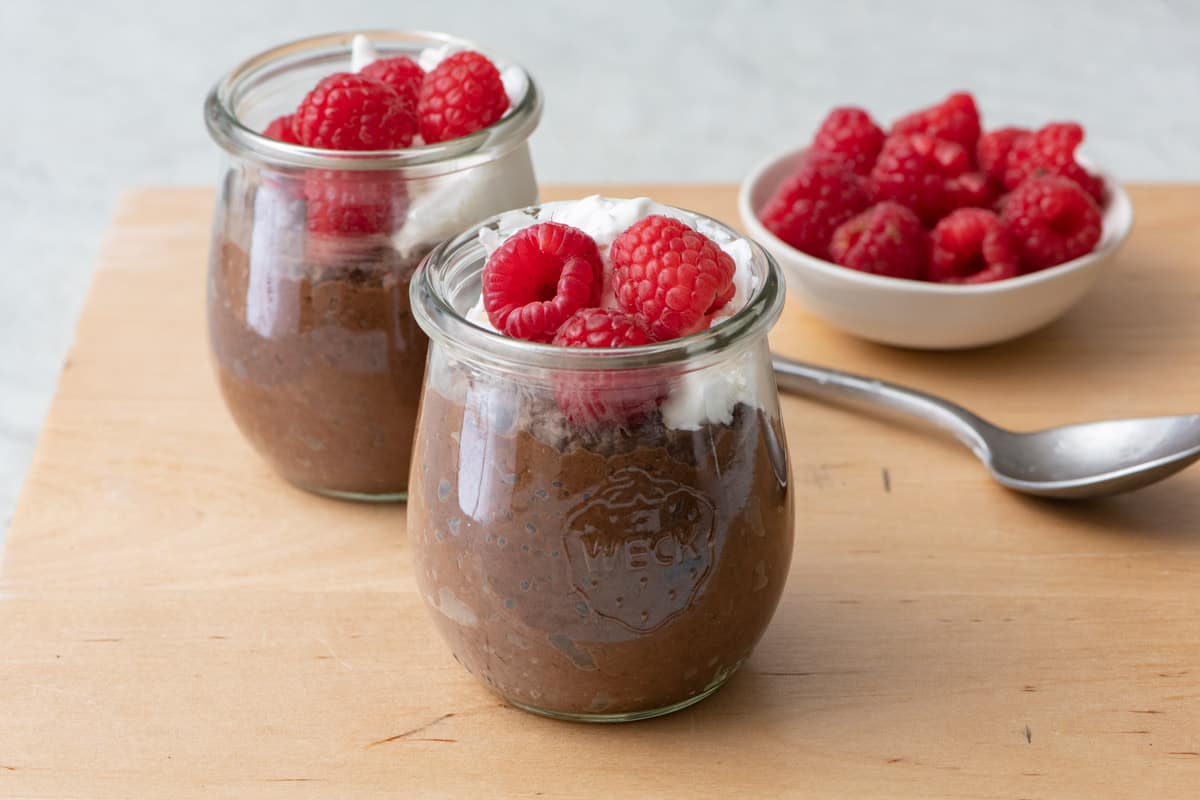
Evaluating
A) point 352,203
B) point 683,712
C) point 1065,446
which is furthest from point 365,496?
point 1065,446

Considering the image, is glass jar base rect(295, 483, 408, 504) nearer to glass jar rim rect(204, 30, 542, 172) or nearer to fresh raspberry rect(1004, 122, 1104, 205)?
glass jar rim rect(204, 30, 542, 172)

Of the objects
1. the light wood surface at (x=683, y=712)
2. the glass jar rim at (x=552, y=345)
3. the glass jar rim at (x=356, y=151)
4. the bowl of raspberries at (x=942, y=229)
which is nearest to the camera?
the glass jar rim at (x=552, y=345)

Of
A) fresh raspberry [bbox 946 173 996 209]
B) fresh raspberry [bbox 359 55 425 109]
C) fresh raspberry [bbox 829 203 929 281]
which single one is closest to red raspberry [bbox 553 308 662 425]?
fresh raspberry [bbox 359 55 425 109]

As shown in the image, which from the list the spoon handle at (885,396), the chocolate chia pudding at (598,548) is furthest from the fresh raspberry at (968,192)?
the chocolate chia pudding at (598,548)

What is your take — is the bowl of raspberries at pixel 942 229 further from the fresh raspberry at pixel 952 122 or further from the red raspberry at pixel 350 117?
the red raspberry at pixel 350 117

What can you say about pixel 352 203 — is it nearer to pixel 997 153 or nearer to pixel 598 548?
pixel 598 548

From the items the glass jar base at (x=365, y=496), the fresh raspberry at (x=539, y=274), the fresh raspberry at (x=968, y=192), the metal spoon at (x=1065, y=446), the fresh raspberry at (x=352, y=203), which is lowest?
the glass jar base at (x=365, y=496)
